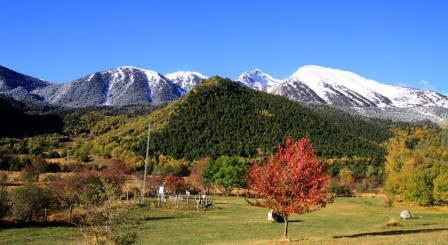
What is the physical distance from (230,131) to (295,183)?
132m

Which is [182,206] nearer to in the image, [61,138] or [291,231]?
[291,231]

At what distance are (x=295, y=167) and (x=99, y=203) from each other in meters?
13.9

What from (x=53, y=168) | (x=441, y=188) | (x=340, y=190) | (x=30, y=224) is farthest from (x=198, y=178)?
(x=30, y=224)

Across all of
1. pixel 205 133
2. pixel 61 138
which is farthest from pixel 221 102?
pixel 61 138

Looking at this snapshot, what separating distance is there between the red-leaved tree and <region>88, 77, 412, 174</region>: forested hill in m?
101

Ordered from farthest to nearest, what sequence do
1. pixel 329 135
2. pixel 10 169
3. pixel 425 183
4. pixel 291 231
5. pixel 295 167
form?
pixel 329 135 → pixel 10 169 → pixel 425 183 → pixel 291 231 → pixel 295 167

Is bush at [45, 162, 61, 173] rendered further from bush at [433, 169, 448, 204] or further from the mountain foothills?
bush at [433, 169, 448, 204]

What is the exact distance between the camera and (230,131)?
543ft

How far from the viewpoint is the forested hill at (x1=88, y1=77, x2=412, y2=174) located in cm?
14975

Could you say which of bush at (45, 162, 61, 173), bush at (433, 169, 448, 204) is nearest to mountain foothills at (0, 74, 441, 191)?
bush at (45, 162, 61, 173)

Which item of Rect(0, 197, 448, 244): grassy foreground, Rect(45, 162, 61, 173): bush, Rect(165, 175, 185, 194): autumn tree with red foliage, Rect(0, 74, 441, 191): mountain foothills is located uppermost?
Rect(0, 74, 441, 191): mountain foothills

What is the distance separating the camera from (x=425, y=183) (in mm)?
80375

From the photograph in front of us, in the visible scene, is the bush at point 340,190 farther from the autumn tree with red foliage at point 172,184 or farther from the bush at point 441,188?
the autumn tree with red foliage at point 172,184

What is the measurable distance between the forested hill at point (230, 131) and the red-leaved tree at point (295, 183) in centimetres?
10061
